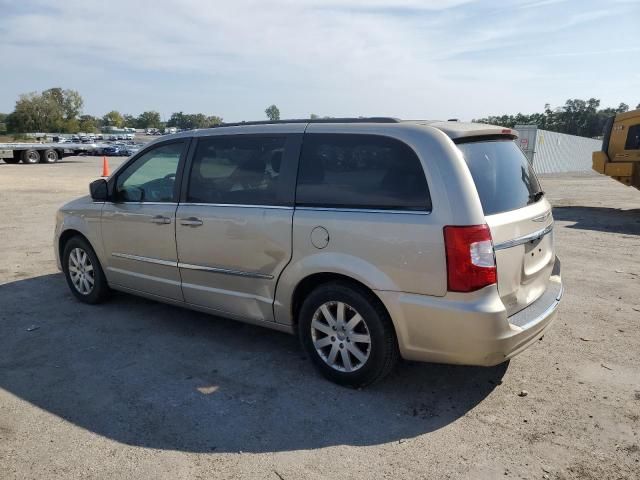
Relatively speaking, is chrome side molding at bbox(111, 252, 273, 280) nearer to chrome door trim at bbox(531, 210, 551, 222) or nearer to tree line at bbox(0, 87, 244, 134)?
chrome door trim at bbox(531, 210, 551, 222)

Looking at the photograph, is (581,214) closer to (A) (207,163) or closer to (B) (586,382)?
(B) (586,382)

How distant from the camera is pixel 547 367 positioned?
13.6 feet

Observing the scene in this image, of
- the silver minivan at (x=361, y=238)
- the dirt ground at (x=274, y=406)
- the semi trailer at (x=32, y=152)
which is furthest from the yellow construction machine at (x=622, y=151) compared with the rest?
the semi trailer at (x=32, y=152)

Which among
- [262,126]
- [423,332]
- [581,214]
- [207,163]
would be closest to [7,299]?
[207,163]

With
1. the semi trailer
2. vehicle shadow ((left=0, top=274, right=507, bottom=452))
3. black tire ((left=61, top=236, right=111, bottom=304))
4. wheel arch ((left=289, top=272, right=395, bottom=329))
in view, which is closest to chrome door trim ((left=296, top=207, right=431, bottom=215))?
wheel arch ((left=289, top=272, right=395, bottom=329))

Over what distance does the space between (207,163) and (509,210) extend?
2513 mm

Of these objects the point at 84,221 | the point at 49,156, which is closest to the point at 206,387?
the point at 84,221

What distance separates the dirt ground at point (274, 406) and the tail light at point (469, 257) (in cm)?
92

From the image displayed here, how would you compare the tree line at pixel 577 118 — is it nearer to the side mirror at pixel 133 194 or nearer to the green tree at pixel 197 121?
the green tree at pixel 197 121

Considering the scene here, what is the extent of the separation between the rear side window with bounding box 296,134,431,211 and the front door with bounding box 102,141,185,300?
145cm

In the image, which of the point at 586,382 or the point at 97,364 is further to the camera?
the point at 97,364

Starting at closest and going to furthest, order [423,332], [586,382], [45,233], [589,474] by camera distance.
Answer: [589,474], [423,332], [586,382], [45,233]

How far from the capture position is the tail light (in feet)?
10.5

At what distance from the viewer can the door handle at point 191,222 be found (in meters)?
4.45
